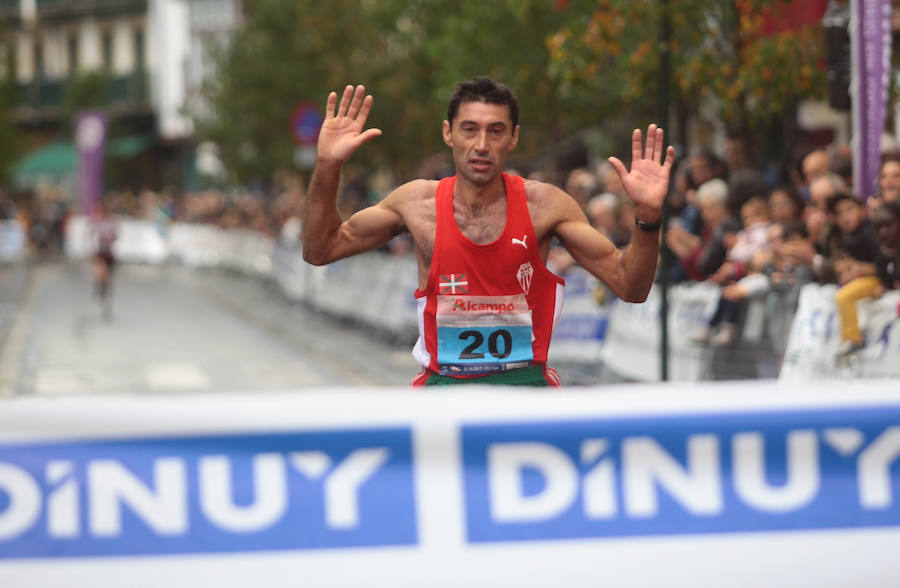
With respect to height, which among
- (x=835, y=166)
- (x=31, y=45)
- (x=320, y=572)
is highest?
(x=31, y=45)

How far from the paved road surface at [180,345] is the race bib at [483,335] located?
897 cm

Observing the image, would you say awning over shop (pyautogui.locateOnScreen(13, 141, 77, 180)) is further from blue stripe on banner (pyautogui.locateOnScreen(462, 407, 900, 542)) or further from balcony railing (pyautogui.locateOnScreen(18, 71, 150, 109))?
blue stripe on banner (pyautogui.locateOnScreen(462, 407, 900, 542))

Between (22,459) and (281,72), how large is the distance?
33.7 metres

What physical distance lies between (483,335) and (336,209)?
601 mm

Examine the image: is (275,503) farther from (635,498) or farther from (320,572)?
(635,498)

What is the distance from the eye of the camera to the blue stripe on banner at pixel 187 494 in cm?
325

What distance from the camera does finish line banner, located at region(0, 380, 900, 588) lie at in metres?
3.25

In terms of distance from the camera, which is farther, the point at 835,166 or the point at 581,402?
the point at 835,166

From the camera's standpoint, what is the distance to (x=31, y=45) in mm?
70250

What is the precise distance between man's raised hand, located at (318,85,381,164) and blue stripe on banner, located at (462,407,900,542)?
1899 mm

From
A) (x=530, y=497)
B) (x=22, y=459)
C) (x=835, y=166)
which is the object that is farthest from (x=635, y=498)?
(x=835, y=166)

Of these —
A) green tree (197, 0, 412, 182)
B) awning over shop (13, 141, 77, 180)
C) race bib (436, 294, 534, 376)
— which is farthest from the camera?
awning over shop (13, 141, 77, 180)

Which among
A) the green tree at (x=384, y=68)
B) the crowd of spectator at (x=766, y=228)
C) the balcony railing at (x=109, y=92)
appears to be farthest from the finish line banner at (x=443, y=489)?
the balcony railing at (x=109, y=92)

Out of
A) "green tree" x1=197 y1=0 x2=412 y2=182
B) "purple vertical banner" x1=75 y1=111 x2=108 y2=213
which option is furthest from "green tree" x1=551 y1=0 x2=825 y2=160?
"purple vertical banner" x1=75 y1=111 x2=108 y2=213
